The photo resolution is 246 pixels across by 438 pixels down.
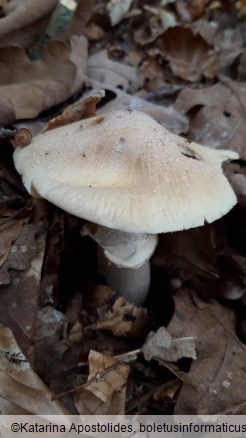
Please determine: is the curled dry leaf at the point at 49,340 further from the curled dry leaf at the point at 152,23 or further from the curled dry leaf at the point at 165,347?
the curled dry leaf at the point at 152,23

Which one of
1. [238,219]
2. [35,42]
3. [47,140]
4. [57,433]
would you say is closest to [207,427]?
[57,433]

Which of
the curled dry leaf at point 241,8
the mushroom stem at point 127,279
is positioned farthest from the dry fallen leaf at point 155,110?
the curled dry leaf at point 241,8

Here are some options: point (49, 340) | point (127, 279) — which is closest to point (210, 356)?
point (127, 279)

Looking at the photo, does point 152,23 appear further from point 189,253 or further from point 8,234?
point 8,234

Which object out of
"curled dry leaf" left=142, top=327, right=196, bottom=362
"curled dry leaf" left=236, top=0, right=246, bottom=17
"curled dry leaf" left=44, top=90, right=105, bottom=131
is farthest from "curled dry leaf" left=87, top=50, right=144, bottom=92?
"curled dry leaf" left=142, top=327, right=196, bottom=362

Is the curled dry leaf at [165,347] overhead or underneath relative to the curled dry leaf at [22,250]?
underneath

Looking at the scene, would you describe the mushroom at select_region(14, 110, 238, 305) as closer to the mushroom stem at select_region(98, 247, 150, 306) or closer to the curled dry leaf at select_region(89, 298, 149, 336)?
the mushroom stem at select_region(98, 247, 150, 306)
